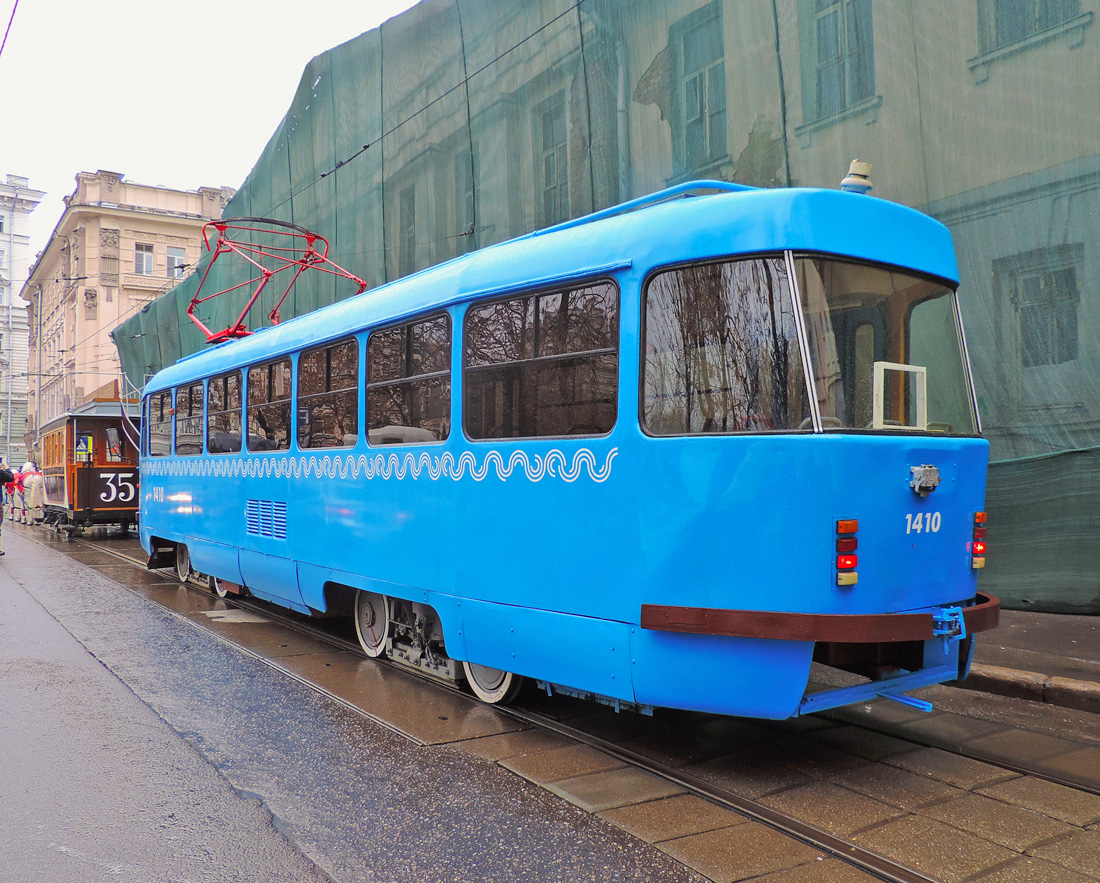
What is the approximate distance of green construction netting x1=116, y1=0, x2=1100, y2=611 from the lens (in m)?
7.31

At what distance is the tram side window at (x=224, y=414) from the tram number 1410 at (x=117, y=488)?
11348 millimetres

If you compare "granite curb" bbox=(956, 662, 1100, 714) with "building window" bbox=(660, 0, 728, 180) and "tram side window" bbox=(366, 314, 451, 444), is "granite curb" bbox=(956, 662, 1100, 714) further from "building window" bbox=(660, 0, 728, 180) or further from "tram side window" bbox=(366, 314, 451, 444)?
"building window" bbox=(660, 0, 728, 180)

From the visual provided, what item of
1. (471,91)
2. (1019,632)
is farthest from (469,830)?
(471,91)

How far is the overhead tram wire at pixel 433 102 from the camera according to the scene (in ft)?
39.3

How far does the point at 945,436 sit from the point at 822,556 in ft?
3.42

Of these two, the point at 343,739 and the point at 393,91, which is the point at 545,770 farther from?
the point at 393,91

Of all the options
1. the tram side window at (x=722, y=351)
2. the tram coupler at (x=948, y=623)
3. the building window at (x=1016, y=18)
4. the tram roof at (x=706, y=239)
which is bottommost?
the tram coupler at (x=948, y=623)

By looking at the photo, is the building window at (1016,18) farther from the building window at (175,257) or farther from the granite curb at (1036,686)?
the building window at (175,257)

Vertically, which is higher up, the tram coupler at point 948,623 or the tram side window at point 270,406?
the tram side window at point 270,406

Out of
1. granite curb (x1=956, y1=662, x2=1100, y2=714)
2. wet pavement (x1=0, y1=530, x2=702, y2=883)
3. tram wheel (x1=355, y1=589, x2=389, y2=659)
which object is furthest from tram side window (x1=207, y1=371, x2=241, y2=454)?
granite curb (x1=956, y1=662, x2=1100, y2=714)

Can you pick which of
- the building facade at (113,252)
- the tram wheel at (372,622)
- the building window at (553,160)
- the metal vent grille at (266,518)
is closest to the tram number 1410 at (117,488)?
the building window at (553,160)

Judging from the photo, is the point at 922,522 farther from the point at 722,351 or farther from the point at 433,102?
the point at 433,102

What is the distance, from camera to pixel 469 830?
147 inches

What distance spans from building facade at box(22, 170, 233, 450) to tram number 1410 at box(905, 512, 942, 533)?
46.7 m
